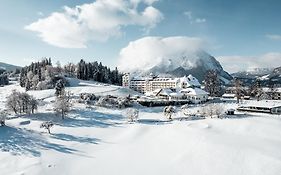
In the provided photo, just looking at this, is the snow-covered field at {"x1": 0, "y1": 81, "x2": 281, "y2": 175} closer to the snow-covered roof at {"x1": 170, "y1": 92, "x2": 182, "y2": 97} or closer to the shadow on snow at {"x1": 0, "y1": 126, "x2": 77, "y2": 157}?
the shadow on snow at {"x1": 0, "y1": 126, "x2": 77, "y2": 157}

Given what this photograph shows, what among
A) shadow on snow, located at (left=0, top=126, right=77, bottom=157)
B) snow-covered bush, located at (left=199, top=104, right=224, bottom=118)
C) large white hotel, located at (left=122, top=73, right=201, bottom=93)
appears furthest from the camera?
large white hotel, located at (left=122, top=73, right=201, bottom=93)

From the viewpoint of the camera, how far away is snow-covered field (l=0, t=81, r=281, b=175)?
2767 centimetres

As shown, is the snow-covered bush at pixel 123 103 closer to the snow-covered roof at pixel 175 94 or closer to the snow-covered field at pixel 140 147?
the snow-covered field at pixel 140 147

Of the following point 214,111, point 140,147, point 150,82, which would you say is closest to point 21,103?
point 140,147

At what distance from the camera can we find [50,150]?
33.9 metres

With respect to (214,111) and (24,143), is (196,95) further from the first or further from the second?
(24,143)

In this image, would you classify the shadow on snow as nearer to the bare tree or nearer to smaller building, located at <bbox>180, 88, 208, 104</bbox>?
smaller building, located at <bbox>180, 88, 208, 104</bbox>

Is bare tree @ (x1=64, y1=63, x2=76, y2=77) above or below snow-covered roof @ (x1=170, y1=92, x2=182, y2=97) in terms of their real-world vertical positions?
above

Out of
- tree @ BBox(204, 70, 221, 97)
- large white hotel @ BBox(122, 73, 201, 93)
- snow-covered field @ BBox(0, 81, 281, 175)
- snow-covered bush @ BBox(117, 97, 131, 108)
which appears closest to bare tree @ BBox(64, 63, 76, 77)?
large white hotel @ BBox(122, 73, 201, 93)

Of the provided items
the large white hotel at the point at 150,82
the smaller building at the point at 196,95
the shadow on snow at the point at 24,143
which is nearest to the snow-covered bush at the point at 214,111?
the smaller building at the point at 196,95

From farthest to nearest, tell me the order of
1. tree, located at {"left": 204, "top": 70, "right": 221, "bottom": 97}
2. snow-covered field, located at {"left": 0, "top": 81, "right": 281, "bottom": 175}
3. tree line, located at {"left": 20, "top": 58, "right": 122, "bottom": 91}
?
1. tree line, located at {"left": 20, "top": 58, "right": 122, "bottom": 91}
2. tree, located at {"left": 204, "top": 70, "right": 221, "bottom": 97}
3. snow-covered field, located at {"left": 0, "top": 81, "right": 281, "bottom": 175}

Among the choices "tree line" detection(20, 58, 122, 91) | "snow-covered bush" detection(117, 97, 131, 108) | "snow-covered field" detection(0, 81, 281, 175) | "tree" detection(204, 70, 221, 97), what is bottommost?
"snow-covered field" detection(0, 81, 281, 175)

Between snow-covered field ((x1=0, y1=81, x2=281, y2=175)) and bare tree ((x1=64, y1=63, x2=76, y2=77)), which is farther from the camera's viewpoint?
bare tree ((x1=64, y1=63, x2=76, y2=77))

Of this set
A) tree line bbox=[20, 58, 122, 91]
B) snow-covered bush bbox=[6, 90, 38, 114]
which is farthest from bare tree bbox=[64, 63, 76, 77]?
snow-covered bush bbox=[6, 90, 38, 114]
